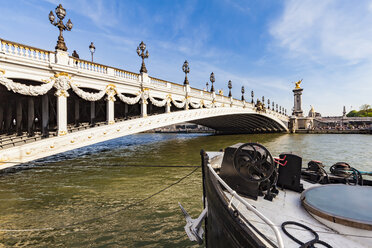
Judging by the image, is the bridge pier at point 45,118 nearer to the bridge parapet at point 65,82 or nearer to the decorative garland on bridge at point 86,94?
the bridge parapet at point 65,82

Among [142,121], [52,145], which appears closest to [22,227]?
[52,145]

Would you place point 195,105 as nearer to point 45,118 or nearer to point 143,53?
point 143,53

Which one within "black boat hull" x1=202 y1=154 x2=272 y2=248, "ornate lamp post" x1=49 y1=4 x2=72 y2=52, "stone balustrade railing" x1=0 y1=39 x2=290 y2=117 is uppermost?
"ornate lamp post" x1=49 y1=4 x2=72 y2=52

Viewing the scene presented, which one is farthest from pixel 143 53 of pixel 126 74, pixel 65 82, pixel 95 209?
pixel 95 209

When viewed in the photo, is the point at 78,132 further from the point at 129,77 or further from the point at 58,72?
the point at 129,77

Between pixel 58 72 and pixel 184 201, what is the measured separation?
40.3 feet

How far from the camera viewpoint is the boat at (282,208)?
8.24ft

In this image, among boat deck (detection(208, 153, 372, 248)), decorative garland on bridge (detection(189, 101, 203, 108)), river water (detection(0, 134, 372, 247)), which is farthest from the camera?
decorative garland on bridge (detection(189, 101, 203, 108))

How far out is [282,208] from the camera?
11.6 ft

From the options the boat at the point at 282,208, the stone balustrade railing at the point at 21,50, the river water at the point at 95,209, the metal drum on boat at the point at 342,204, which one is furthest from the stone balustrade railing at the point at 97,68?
the metal drum on boat at the point at 342,204

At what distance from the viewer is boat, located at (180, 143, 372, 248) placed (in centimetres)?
251

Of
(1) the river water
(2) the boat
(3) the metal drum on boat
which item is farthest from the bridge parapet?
(3) the metal drum on boat

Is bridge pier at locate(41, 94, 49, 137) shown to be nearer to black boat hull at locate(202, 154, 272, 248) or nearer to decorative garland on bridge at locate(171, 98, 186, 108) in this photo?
decorative garland on bridge at locate(171, 98, 186, 108)

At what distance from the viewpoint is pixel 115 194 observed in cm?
773
